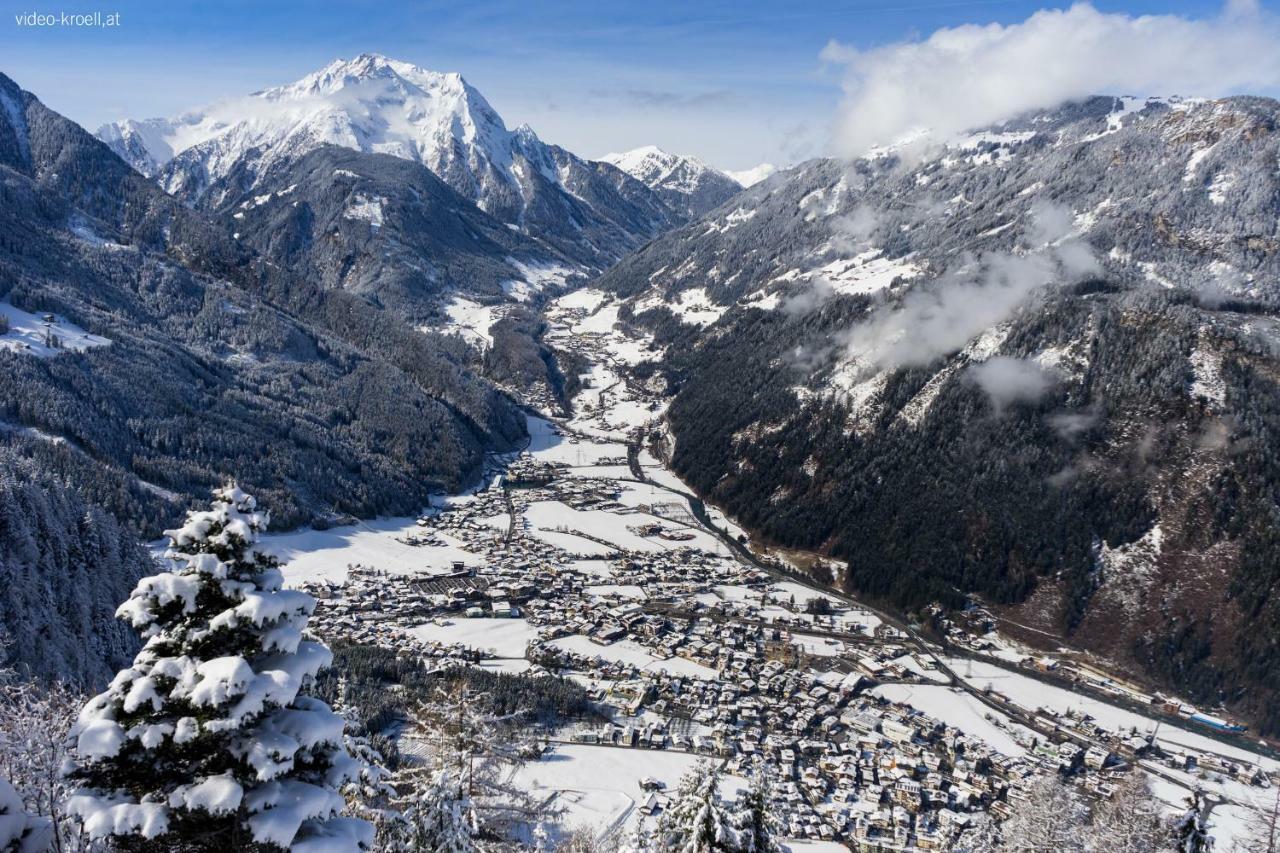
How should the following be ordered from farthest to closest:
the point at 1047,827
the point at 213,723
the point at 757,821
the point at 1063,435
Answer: the point at 1063,435 < the point at 1047,827 < the point at 757,821 < the point at 213,723

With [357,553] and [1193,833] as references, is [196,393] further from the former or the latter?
[1193,833]

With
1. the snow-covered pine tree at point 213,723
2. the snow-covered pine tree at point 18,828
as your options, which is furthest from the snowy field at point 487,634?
the snow-covered pine tree at point 213,723

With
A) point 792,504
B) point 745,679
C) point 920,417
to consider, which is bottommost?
point 745,679

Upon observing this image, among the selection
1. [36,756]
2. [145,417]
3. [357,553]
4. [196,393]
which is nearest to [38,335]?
[196,393]

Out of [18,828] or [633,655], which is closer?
[18,828]

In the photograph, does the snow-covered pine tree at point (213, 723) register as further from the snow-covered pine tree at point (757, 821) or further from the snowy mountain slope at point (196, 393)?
the snowy mountain slope at point (196, 393)
